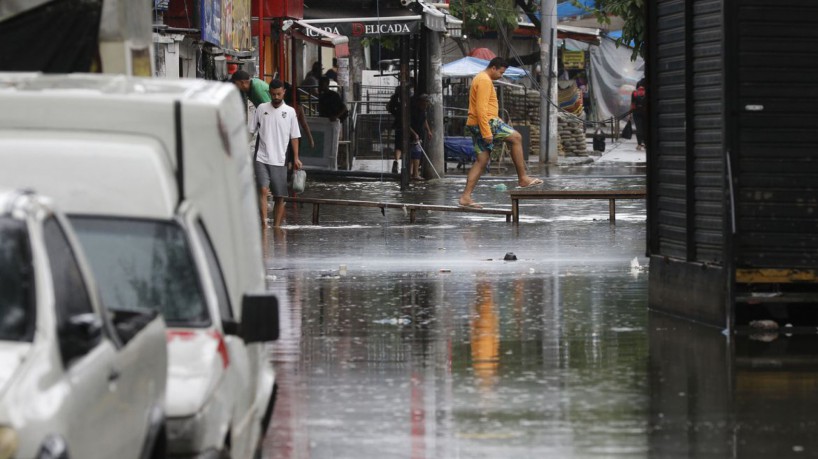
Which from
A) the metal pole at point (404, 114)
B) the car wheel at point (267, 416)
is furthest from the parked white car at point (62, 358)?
the metal pole at point (404, 114)

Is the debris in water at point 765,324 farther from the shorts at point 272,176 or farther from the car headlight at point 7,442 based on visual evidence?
the shorts at point 272,176

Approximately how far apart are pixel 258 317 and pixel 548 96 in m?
31.1

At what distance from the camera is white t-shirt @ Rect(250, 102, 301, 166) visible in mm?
19422

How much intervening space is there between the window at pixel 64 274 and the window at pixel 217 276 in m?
1.67

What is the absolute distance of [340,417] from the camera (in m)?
8.81

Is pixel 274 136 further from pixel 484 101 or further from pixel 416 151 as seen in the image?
pixel 416 151

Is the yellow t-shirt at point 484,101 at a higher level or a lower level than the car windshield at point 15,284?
higher

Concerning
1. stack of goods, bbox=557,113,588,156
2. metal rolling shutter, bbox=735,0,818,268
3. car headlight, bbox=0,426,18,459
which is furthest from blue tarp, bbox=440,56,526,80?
car headlight, bbox=0,426,18,459

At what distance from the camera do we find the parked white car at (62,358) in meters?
4.55

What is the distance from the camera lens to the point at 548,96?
123ft

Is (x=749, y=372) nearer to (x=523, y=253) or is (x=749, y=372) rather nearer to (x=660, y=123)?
(x=660, y=123)

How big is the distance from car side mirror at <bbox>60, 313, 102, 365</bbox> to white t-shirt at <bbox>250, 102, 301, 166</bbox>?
1443 cm

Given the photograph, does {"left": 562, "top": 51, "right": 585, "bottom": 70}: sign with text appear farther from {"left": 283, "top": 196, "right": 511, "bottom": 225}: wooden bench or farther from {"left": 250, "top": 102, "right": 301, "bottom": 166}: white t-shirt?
{"left": 250, "top": 102, "right": 301, "bottom": 166}: white t-shirt

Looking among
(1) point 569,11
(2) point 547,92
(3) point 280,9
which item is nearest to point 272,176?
(3) point 280,9
